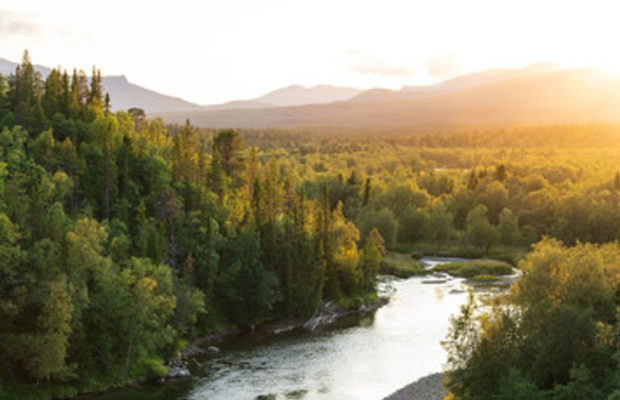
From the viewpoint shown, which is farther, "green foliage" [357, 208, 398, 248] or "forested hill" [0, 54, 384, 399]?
"green foliage" [357, 208, 398, 248]

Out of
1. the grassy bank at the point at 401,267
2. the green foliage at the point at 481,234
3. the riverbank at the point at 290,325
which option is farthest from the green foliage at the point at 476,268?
the riverbank at the point at 290,325

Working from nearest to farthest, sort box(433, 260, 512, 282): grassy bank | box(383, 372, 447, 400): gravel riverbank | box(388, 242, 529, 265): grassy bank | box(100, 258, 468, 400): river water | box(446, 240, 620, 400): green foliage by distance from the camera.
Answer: box(446, 240, 620, 400): green foliage
box(383, 372, 447, 400): gravel riverbank
box(100, 258, 468, 400): river water
box(433, 260, 512, 282): grassy bank
box(388, 242, 529, 265): grassy bank

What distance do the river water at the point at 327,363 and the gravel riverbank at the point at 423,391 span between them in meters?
1.59

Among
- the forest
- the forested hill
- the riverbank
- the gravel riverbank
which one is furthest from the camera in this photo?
the riverbank

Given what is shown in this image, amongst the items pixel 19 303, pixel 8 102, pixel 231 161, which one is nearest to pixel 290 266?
pixel 231 161

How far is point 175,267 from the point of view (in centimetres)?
9350

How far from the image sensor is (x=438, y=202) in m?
184

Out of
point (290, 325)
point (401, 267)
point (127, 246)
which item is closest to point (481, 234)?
point (401, 267)

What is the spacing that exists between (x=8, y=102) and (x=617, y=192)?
138 m

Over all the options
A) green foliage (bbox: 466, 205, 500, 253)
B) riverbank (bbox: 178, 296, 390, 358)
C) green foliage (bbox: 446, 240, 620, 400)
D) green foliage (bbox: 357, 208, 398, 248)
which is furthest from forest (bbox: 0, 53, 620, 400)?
green foliage (bbox: 357, 208, 398, 248)

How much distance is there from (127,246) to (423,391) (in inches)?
1442

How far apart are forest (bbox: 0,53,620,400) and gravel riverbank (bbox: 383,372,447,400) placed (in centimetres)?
1011

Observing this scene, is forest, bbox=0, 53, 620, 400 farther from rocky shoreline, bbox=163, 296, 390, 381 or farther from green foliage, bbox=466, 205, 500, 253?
green foliage, bbox=466, 205, 500, 253

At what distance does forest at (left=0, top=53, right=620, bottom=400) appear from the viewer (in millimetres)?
53062
